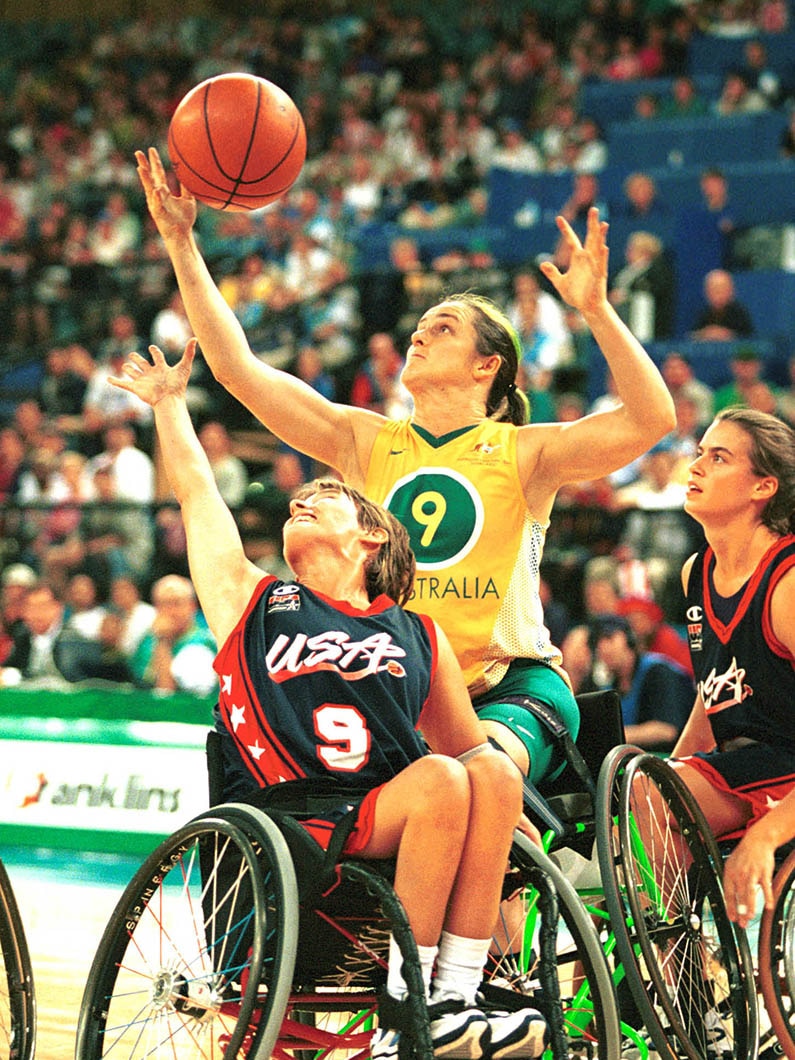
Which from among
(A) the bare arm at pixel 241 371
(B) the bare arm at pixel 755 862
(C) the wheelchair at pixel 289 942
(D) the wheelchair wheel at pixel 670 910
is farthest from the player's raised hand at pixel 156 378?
(B) the bare arm at pixel 755 862

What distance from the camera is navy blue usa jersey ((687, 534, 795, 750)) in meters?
3.83

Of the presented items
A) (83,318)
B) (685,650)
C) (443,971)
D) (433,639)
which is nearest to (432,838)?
(443,971)

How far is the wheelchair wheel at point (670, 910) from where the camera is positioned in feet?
10.5

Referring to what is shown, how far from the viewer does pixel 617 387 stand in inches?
144

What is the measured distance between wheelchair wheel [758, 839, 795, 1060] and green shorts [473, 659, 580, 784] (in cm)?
58

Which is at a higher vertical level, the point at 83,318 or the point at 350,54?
the point at 350,54

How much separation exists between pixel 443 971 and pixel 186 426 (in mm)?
1343

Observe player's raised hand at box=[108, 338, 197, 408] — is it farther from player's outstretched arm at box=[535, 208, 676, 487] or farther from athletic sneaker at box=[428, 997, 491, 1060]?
athletic sneaker at box=[428, 997, 491, 1060]

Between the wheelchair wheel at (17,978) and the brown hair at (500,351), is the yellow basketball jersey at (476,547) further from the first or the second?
the wheelchair wheel at (17,978)

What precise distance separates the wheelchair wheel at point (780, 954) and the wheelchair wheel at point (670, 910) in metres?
0.05

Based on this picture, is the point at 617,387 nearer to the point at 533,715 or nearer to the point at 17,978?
the point at 533,715

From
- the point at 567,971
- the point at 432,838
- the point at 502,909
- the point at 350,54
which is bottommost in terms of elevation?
the point at 567,971

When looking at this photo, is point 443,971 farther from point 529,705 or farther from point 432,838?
point 529,705

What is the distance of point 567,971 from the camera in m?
5.45
